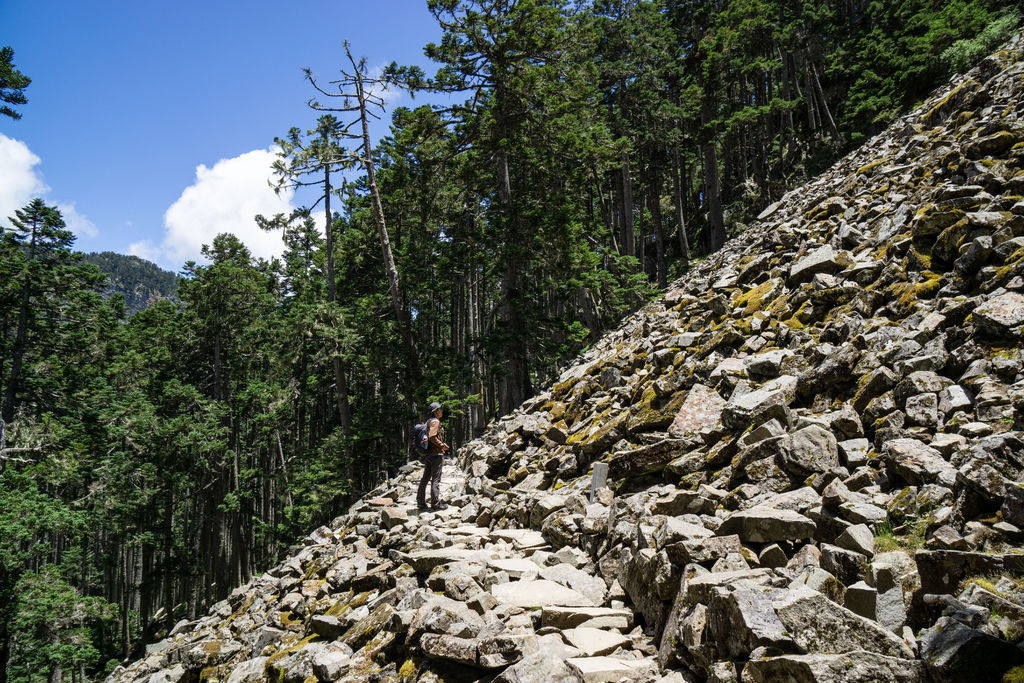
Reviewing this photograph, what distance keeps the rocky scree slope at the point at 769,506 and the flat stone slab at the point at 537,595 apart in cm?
3

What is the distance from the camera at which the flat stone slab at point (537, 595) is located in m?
4.54

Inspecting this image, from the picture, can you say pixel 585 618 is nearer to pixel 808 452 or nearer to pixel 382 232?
pixel 808 452

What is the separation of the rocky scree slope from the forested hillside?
8.78m

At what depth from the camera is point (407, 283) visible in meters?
23.9

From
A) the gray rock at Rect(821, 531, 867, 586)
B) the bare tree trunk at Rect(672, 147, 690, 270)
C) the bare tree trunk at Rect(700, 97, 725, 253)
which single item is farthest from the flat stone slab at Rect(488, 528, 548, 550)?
the bare tree trunk at Rect(672, 147, 690, 270)

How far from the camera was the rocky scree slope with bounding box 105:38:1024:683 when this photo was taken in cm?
290

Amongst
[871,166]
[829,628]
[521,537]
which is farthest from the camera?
[871,166]

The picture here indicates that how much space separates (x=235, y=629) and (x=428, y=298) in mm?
17417

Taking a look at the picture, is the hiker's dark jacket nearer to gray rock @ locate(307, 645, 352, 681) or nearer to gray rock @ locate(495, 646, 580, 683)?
gray rock @ locate(307, 645, 352, 681)

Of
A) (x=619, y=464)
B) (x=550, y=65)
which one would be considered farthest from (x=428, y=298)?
(x=619, y=464)

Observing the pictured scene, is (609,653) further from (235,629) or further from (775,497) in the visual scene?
(235,629)

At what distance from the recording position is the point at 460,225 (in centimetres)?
1769

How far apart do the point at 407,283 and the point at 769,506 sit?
21350 mm

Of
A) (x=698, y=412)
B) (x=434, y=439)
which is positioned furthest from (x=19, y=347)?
(x=698, y=412)
